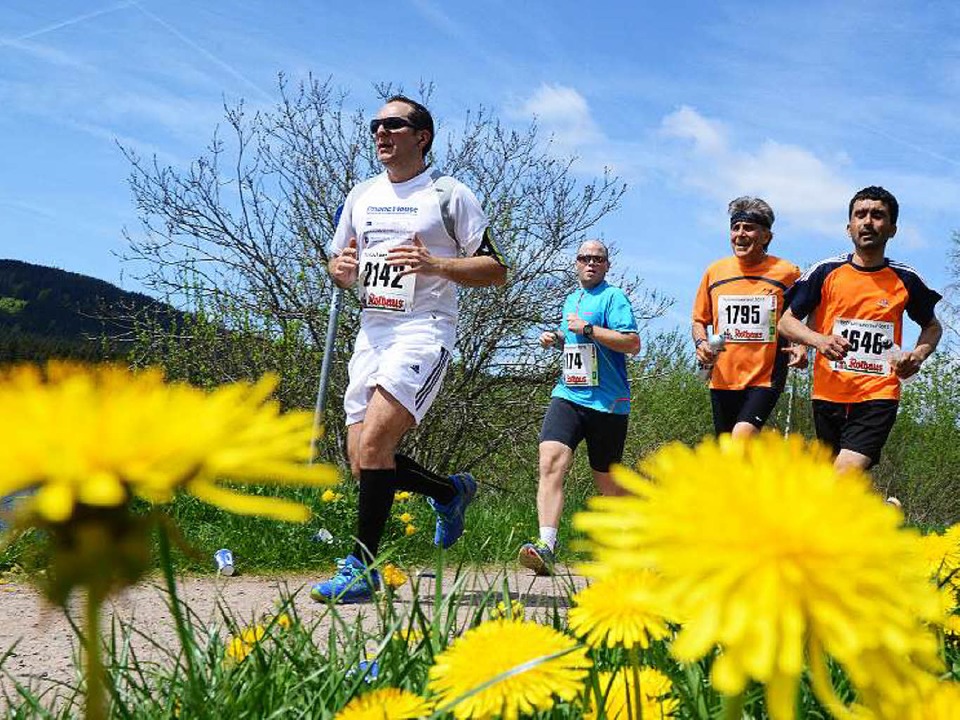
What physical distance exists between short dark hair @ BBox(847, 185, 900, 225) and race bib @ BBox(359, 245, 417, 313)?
2.73 m

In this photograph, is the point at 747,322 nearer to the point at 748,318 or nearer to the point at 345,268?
the point at 748,318

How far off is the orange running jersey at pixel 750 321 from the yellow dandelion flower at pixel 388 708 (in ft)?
17.1

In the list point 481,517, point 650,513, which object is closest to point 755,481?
point 650,513

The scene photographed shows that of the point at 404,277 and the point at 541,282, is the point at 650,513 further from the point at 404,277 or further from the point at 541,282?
the point at 541,282

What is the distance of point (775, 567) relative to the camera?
0.47 metres

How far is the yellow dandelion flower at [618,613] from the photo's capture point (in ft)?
2.79

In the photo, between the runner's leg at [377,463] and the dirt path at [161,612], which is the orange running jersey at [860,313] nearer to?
the dirt path at [161,612]

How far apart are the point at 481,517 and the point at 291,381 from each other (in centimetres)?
384

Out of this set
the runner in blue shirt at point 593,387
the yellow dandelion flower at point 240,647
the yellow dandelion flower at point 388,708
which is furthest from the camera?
the runner in blue shirt at point 593,387

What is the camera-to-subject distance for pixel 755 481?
527 millimetres

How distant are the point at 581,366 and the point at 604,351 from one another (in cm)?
20

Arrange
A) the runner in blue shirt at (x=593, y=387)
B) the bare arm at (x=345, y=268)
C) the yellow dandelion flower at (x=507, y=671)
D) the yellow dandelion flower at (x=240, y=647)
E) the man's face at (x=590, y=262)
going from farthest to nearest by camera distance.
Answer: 1. the man's face at (x=590, y=262)
2. the runner in blue shirt at (x=593, y=387)
3. the bare arm at (x=345, y=268)
4. the yellow dandelion flower at (x=240, y=647)
5. the yellow dandelion flower at (x=507, y=671)

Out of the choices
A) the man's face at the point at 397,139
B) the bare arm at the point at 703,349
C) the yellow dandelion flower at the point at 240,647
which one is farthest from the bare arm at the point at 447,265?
the yellow dandelion flower at the point at 240,647

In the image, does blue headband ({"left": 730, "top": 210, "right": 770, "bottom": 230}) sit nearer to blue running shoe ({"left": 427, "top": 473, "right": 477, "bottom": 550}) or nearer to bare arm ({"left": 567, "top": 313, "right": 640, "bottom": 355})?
bare arm ({"left": 567, "top": 313, "right": 640, "bottom": 355})
